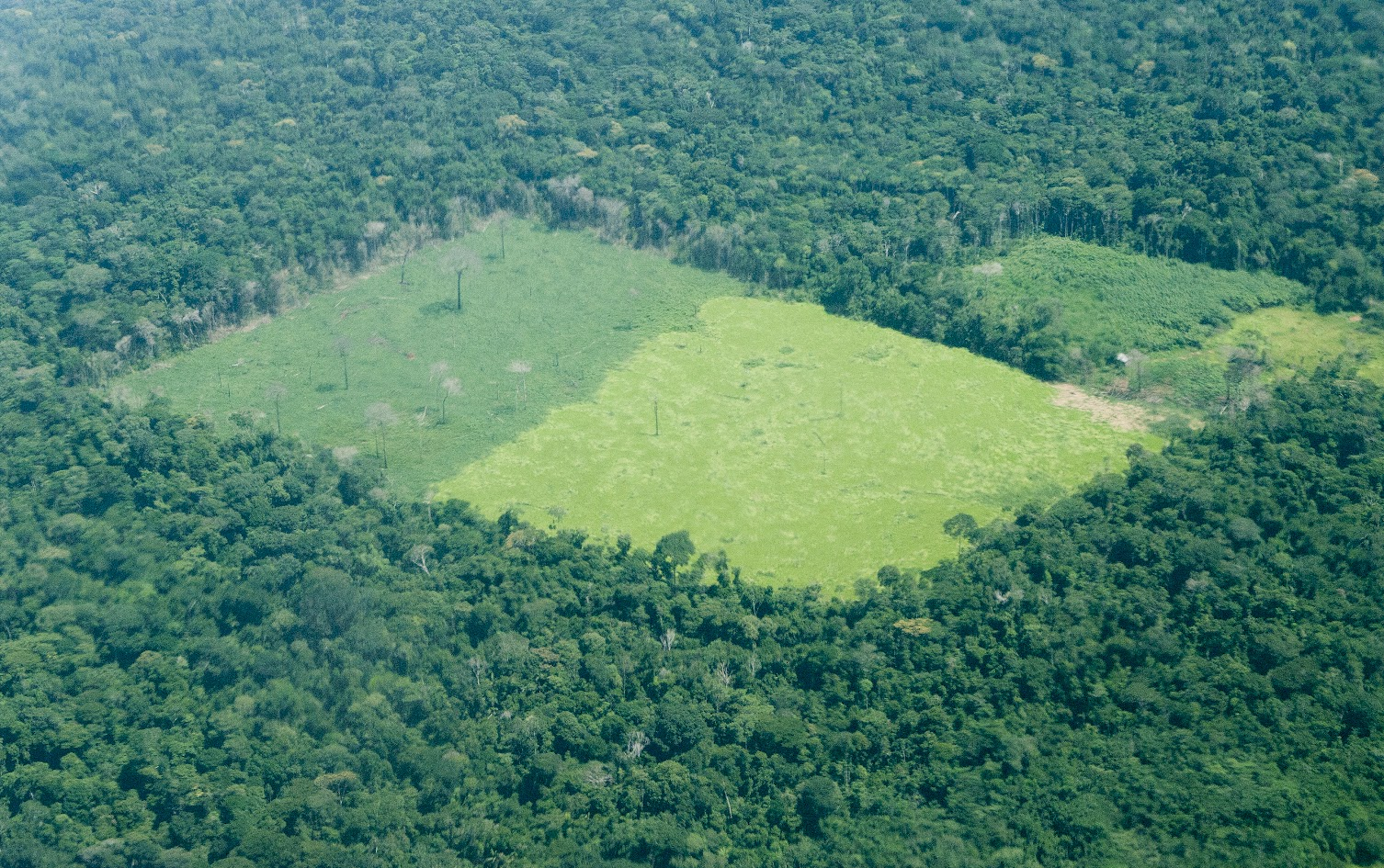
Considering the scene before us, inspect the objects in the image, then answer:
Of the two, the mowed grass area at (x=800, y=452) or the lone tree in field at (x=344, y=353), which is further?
the lone tree in field at (x=344, y=353)

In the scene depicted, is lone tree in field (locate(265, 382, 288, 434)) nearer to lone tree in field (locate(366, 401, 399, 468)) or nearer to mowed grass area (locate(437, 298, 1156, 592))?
lone tree in field (locate(366, 401, 399, 468))

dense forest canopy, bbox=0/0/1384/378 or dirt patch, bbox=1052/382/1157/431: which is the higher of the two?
dense forest canopy, bbox=0/0/1384/378

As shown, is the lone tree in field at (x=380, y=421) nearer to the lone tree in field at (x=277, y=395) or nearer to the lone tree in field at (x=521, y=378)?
the lone tree in field at (x=277, y=395)

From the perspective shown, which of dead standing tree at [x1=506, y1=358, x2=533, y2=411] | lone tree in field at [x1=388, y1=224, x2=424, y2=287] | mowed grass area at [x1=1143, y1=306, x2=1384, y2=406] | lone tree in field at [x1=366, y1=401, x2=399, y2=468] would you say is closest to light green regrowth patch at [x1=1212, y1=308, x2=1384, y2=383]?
mowed grass area at [x1=1143, y1=306, x2=1384, y2=406]

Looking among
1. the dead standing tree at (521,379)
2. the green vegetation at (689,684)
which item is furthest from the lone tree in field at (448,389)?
the green vegetation at (689,684)

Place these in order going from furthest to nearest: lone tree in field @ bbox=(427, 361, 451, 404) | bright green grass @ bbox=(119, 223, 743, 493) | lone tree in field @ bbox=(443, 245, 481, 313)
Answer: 1. lone tree in field @ bbox=(443, 245, 481, 313)
2. lone tree in field @ bbox=(427, 361, 451, 404)
3. bright green grass @ bbox=(119, 223, 743, 493)

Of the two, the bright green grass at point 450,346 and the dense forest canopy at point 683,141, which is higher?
the dense forest canopy at point 683,141

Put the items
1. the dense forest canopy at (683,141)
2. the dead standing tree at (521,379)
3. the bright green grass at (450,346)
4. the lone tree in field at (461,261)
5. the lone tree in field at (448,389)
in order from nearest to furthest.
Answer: the bright green grass at (450,346) < the lone tree in field at (448,389) < the dead standing tree at (521,379) < the dense forest canopy at (683,141) < the lone tree in field at (461,261)
